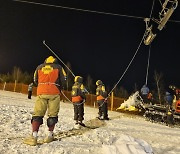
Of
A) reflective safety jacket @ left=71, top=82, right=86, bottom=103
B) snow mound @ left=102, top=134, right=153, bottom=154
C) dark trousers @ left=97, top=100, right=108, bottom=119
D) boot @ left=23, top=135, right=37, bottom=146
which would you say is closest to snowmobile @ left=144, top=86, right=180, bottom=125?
dark trousers @ left=97, top=100, right=108, bottom=119

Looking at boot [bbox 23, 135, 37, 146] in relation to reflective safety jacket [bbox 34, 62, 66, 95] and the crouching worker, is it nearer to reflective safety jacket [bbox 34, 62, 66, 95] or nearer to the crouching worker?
the crouching worker

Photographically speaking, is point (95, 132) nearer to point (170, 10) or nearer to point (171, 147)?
point (171, 147)

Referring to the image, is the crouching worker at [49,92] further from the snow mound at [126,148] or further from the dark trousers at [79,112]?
the dark trousers at [79,112]

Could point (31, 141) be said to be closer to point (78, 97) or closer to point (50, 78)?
point (50, 78)

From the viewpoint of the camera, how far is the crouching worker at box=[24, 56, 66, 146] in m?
6.11

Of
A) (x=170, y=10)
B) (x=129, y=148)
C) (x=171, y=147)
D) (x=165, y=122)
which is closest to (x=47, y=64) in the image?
(x=129, y=148)

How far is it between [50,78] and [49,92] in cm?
31

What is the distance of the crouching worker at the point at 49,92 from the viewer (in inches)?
241

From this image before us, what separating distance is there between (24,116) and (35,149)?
3361 millimetres

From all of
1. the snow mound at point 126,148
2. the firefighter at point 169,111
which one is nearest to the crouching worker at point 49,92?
the snow mound at point 126,148

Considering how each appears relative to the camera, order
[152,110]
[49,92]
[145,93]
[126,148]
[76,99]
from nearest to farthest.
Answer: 1. [126,148]
2. [49,92]
3. [76,99]
4. [152,110]
5. [145,93]

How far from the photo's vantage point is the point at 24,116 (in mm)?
8516

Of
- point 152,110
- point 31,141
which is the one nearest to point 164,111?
point 152,110

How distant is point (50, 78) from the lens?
6277 mm
